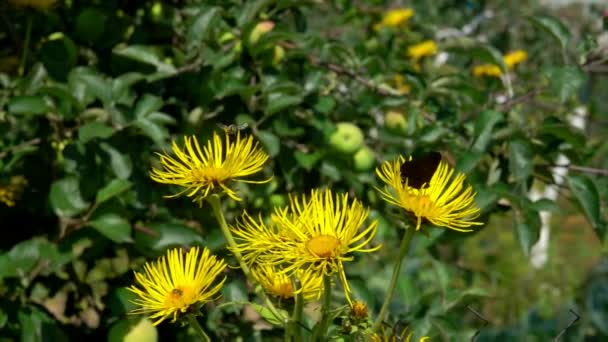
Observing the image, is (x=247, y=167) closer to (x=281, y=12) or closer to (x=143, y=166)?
(x=143, y=166)

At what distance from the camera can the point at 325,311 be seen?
0.58 metres

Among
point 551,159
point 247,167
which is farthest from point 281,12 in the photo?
point 247,167

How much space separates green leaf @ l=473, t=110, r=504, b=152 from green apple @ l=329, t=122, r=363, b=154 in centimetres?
26

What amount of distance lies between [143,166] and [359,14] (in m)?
1.02

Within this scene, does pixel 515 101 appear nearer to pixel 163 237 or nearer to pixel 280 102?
pixel 280 102

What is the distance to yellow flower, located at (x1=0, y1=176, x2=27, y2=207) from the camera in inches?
49.7

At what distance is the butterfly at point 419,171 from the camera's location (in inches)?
21.9

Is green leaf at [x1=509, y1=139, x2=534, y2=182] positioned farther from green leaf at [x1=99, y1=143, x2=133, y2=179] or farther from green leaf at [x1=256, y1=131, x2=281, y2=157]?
green leaf at [x1=99, y1=143, x2=133, y2=179]

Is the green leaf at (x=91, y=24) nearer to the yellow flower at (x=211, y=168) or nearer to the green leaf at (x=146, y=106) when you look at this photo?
the green leaf at (x=146, y=106)

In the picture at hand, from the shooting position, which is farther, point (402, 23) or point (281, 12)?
point (402, 23)

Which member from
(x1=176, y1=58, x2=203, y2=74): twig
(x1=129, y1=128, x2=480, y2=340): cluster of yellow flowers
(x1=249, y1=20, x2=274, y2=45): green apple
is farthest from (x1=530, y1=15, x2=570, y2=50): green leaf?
(x1=129, y1=128, x2=480, y2=340): cluster of yellow flowers

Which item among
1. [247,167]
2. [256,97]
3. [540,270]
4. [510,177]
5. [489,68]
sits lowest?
[540,270]

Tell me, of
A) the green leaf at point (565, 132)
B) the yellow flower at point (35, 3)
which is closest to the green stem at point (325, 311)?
the green leaf at point (565, 132)

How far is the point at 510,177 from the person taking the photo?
1354 millimetres
